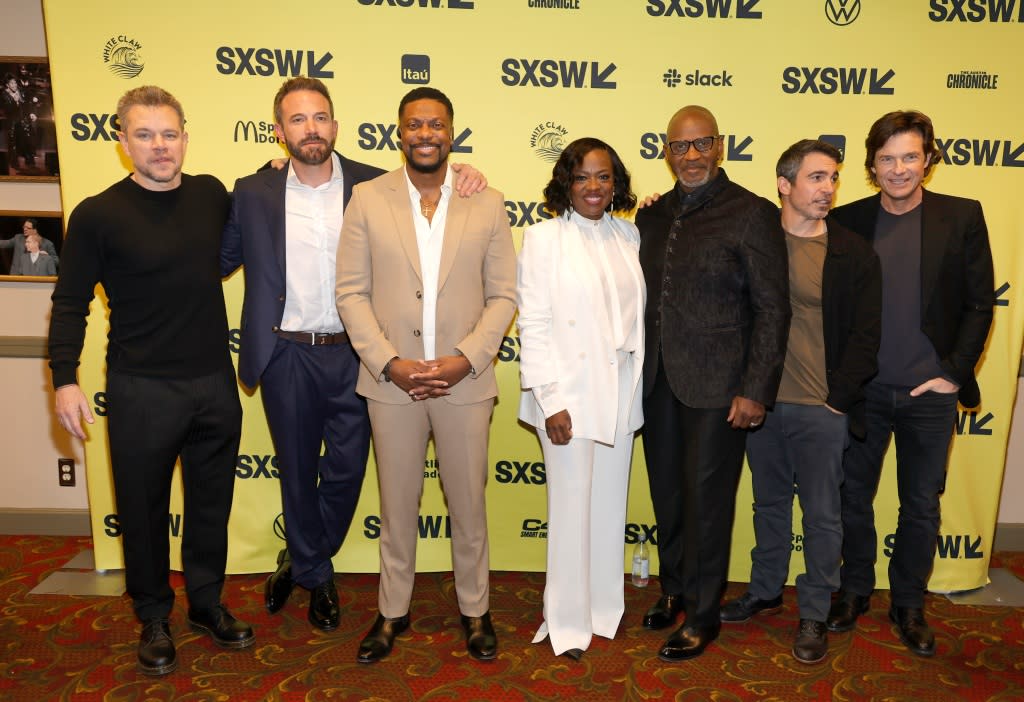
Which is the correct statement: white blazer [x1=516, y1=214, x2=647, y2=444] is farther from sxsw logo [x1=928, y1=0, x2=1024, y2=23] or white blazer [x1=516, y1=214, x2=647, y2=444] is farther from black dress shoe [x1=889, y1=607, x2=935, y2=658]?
sxsw logo [x1=928, y1=0, x2=1024, y2=23]

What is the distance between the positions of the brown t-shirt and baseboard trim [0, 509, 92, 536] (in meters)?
3.86

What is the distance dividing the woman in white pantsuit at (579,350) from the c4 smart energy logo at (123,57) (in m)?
2.08

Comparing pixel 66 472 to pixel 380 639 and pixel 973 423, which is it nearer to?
pixel 380 639

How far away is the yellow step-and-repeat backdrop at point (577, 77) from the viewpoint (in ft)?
11.1

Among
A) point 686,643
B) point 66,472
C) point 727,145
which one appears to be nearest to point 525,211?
point 727,145

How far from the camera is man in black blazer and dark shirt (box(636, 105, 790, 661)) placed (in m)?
2.67

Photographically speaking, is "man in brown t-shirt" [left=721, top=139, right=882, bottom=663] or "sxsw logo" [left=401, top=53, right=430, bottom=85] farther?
Answer: "sxsw logo" [left=401, top=53, right=430, bottom=85]

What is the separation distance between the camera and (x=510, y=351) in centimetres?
371

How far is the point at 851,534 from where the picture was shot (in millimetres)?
3207

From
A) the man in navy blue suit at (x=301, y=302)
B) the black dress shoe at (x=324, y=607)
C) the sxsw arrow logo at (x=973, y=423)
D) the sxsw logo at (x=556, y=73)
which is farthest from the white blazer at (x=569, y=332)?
the sxsw arrow logo at (x=973, y=423)

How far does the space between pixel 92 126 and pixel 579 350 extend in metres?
2.54

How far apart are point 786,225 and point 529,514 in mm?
1883

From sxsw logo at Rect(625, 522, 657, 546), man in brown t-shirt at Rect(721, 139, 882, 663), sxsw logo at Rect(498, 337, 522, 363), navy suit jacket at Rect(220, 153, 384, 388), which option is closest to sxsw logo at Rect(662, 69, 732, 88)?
man in brown t-shirt at Rect(721, 139, 882, 663)

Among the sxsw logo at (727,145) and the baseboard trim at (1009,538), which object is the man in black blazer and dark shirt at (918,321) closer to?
the sxsw logo at (727,145)
